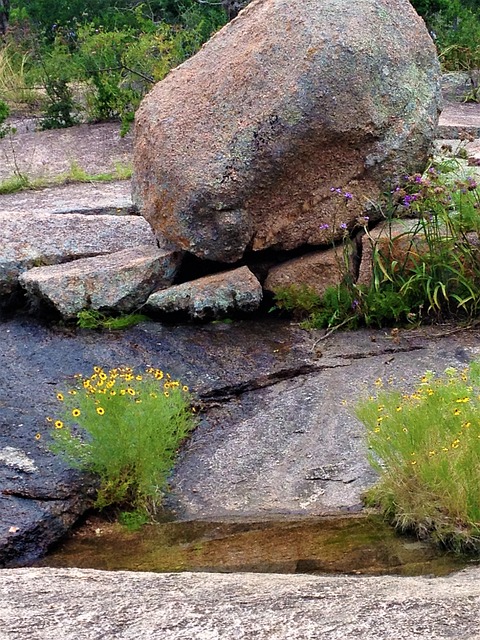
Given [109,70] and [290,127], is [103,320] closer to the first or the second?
[290,127]

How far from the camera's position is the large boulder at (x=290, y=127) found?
6.24 metres

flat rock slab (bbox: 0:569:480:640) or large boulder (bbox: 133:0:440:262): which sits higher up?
large boulder (bbox: 133:0:440:262)

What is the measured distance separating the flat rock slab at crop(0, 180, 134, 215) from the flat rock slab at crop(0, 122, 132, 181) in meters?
0.73

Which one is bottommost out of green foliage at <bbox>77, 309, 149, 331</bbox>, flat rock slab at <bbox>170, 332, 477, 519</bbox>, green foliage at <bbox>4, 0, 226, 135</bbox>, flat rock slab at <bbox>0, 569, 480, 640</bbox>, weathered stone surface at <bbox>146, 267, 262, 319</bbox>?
flat rock slab at <bbox>170, 332, 477, 519</bbox>

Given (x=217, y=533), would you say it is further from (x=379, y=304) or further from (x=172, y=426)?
(x=379, y=304)

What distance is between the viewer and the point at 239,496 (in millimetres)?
4754

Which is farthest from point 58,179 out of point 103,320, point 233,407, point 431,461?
point 431,461

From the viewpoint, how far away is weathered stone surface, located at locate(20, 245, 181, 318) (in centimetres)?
652

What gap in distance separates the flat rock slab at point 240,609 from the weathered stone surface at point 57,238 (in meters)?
3.97

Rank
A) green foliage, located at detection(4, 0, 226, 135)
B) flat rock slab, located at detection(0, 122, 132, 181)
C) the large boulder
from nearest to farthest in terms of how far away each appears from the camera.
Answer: the large boulder, flat rock slab, located at detection(0, 122, 132, 181), green foliage, located at detection(4, 0, 226, 135)

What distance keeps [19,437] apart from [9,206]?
4357 mm

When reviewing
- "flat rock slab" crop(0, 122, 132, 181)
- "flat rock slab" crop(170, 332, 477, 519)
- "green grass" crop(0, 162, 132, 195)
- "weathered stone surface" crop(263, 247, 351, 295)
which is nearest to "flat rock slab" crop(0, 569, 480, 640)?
"flat rock slab" crop(170, 332, 477, 519)

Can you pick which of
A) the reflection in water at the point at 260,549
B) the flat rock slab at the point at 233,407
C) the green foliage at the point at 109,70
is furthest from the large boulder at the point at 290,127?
the green foliage at the point at 109,70

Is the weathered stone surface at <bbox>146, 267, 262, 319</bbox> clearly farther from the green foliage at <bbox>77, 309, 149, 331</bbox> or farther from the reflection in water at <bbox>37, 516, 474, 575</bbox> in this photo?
the reflection in water at <bbox>37, 516, 474, 575</bbox>
